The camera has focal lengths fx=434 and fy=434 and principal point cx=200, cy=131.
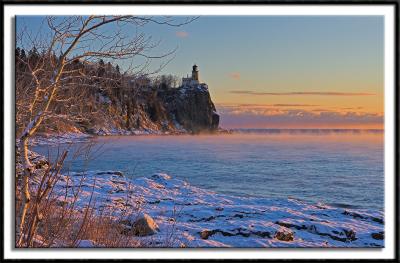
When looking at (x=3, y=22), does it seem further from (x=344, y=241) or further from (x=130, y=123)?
(x=344, y=241)

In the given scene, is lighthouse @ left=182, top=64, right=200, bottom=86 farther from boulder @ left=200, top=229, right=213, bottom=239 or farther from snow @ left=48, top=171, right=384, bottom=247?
boulder @ left=200, top=229, right=213, bottom=239

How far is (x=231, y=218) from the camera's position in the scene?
9.77 meters

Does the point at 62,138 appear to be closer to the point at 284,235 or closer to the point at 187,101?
the point at 284,235

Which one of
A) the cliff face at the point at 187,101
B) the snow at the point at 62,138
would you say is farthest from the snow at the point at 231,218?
the cliff face at the point at 187,101

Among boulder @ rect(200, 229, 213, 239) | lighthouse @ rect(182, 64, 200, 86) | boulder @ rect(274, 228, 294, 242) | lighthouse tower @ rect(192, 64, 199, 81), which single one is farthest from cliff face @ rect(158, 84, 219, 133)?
boulder @ rect(274, 228, 294, 242)

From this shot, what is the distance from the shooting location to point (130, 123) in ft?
23.1

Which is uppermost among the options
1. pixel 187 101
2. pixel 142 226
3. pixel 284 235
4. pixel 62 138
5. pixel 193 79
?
pixel 193 79

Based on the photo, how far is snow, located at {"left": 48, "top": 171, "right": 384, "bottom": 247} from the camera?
307 inches

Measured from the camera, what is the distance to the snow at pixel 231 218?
25.6 feet

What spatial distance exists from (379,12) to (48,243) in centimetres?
412

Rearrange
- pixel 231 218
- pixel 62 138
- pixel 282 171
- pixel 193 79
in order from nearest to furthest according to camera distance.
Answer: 1. pixel 62 138
2. pixel 193 79
3. pixel 231 218
4. pixel 282 171

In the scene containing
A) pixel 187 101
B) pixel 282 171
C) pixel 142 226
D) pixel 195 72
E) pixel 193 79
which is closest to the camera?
pixel 195 72

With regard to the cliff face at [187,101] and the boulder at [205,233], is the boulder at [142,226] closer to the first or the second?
the boulder at [205,233]

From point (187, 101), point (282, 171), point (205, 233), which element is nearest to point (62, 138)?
point (205, 233)
